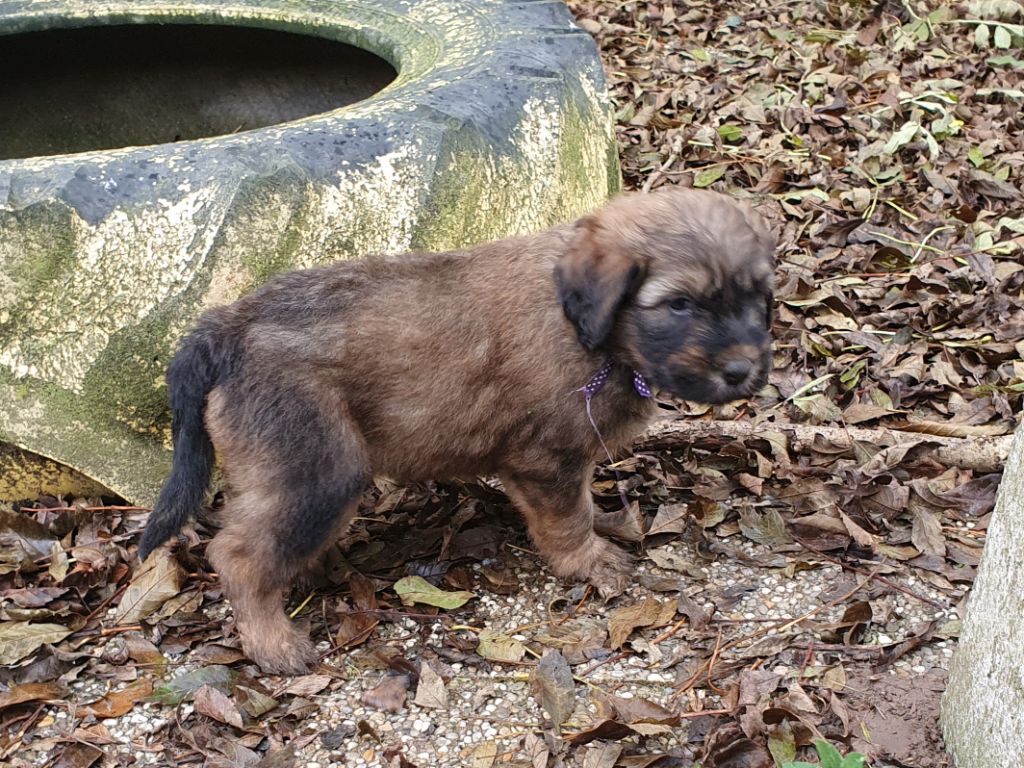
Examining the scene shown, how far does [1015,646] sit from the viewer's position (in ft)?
9.29

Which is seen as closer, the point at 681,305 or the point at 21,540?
the point at 681,305

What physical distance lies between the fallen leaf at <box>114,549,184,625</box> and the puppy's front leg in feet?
4.54

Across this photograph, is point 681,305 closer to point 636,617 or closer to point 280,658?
point 636,617

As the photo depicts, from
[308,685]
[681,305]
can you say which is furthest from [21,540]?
[681,305]

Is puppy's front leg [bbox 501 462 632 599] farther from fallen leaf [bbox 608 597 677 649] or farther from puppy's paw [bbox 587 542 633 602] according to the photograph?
fallen leaf [bbox 608 597 677 649]

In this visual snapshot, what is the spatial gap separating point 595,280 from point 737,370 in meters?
0.55

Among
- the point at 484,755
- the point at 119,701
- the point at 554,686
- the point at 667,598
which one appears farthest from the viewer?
the point at 667,598

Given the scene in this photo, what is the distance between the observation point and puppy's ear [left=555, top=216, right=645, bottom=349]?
3.74 metres

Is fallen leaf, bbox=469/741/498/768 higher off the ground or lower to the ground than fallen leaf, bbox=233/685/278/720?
higher

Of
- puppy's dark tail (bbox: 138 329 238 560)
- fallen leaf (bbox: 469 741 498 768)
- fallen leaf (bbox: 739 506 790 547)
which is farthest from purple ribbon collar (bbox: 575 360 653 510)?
puppy's dark tail (bbox: 138 329 238 560)

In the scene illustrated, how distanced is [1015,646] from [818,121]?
6.37 m

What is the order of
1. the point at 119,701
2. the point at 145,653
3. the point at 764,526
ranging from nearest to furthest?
the point at 119,701
the point at 145,653
the point at 764,526

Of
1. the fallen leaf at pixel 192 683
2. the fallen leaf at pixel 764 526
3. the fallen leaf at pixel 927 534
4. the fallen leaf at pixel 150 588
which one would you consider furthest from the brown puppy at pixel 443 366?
the fallen leaf at pixel 927 534

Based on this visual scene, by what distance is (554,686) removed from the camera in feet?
12.5
